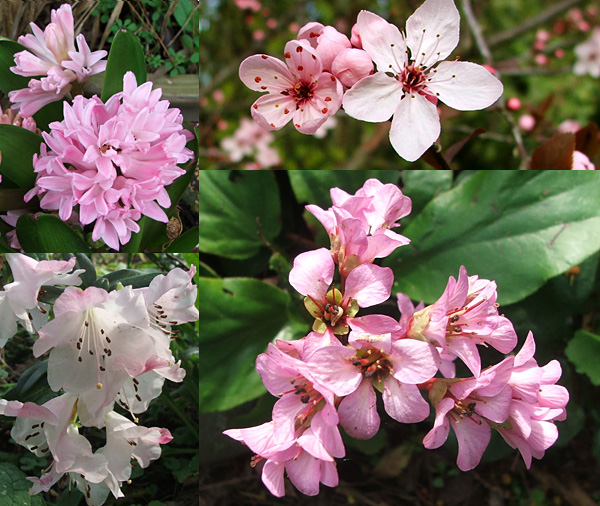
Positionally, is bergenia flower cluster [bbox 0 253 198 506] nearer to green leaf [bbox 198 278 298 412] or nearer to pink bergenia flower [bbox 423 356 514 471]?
green leaf [bbox 198 278 298 412]

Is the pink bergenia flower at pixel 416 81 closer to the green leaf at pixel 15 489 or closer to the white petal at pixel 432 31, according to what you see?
the white petal at pixel 432 31

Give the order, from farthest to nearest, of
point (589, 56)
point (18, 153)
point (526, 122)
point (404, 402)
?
point (589, 56)
point (526, 122)
point (18, 153)
point (404, 402)

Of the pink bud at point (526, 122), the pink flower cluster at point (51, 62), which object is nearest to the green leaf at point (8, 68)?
the pink flower cluster at point (51, 62)

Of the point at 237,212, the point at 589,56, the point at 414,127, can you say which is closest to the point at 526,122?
the point at 589,56

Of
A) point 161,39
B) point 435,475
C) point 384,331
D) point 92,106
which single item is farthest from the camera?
point 435,475

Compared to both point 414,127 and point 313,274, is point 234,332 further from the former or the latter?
point 414,127

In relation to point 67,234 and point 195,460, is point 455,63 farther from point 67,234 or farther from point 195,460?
point 195,460

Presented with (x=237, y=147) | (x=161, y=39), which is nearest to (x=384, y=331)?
(x=161, y=39)
